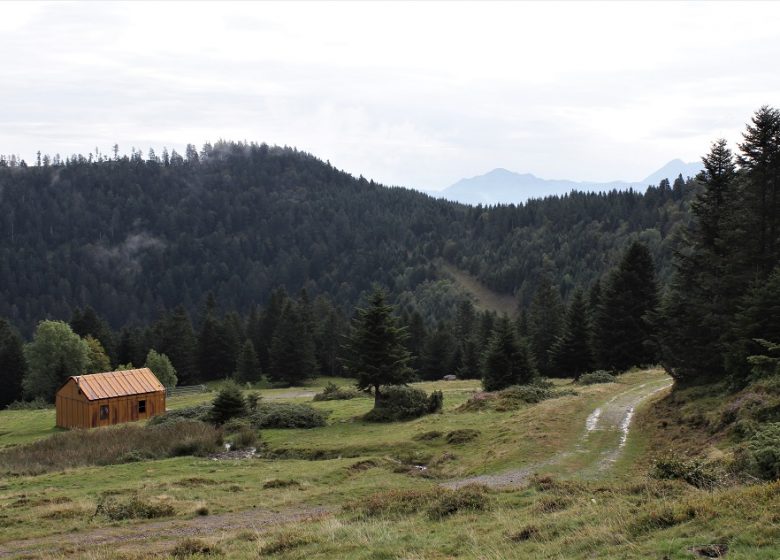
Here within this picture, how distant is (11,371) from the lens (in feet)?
300

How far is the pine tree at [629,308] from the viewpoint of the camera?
6028 centimetres

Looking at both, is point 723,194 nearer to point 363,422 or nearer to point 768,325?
point 768,325

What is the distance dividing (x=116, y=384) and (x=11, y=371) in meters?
47.3

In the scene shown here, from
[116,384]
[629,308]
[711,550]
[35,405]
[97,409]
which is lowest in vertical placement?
[35,405]

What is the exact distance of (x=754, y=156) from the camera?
33531 millimetres

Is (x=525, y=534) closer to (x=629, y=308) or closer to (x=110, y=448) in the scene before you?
(x=110, y=448)

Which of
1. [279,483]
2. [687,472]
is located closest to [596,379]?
[279,483]

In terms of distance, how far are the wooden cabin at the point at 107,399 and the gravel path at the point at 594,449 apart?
37.6 meters

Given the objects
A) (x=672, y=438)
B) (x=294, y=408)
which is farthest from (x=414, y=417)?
(x=672, y=438)

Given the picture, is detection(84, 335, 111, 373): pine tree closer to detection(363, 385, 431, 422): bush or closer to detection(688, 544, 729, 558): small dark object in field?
detection(363, 385, 431, 422): bush

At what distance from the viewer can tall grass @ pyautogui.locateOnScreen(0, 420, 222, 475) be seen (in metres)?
34.5

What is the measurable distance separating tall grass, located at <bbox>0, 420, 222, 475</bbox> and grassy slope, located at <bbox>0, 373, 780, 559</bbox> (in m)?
2.85

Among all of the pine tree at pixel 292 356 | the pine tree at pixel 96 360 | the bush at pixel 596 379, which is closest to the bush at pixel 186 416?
the bush at pixel 596 379

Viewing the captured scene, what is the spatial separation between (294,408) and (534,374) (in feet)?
73.4
